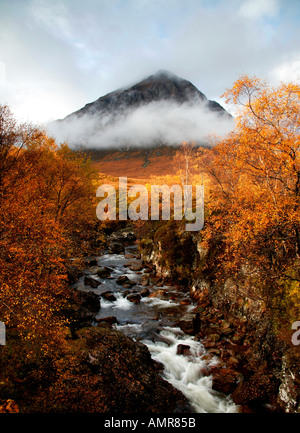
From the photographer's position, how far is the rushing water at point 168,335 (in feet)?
41.7

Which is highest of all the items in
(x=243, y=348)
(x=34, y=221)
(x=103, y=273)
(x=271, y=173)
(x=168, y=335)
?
(x=271, y=173)

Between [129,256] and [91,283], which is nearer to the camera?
[91,283]

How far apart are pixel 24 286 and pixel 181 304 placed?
15.7 m

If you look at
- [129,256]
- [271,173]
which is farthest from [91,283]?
[271,173]

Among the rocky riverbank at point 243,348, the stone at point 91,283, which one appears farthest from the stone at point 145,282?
the rocky riverbank at point 243,348

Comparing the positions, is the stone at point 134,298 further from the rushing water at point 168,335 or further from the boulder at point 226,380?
the boulder at point 226,380

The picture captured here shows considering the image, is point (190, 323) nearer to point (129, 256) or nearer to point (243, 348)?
point (243, 348)

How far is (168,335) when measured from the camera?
59.7 feet

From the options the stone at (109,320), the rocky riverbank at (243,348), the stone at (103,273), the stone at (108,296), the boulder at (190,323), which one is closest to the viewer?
the rocky riverbank at (243,348)

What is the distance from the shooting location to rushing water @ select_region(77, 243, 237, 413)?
41.7 ft

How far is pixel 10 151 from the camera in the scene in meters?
15.3

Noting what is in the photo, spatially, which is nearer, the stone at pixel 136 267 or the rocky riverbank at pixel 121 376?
the rocky riverbank at pixel 121 376
